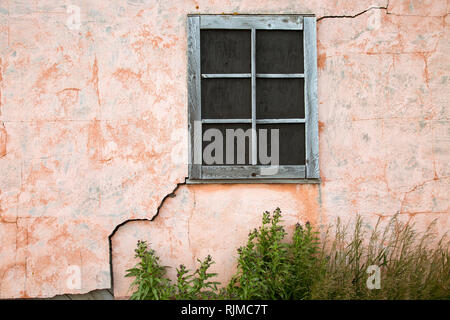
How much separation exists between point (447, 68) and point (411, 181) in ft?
3.19

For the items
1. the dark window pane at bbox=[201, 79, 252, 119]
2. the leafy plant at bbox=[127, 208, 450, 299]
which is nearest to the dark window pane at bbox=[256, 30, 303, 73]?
the dark window pane at bbox=[201, 79, 252, 119]

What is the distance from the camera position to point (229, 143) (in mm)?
2996

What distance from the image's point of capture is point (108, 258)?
9.61 ft

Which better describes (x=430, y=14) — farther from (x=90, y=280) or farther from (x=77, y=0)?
(x=90, y=280)

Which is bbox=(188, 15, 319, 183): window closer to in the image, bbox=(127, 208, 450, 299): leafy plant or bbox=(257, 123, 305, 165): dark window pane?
bbox=(257, 123, 305, 165): dark window pane

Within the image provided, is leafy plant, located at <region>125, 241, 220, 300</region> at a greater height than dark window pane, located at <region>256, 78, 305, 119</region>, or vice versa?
dark window pane, located at <region>256, 78, 305, 119</region>

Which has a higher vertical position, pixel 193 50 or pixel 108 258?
pixel 193 50

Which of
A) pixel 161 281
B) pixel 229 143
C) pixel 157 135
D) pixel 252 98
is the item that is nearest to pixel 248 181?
pixel 229 143

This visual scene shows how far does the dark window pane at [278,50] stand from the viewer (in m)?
3.05

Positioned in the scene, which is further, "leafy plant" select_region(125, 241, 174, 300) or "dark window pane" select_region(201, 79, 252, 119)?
"dark window pane" select_region(201, 79, 252, 119)

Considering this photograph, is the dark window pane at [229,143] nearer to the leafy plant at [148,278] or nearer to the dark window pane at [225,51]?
the dark window pane at [225,51]

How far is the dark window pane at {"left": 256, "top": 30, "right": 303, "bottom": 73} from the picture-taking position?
3.05 m

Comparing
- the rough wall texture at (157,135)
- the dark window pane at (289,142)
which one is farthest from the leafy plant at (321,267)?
the dark window pane at (289,142)

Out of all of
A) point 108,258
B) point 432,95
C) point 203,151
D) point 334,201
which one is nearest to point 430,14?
point 432,95
